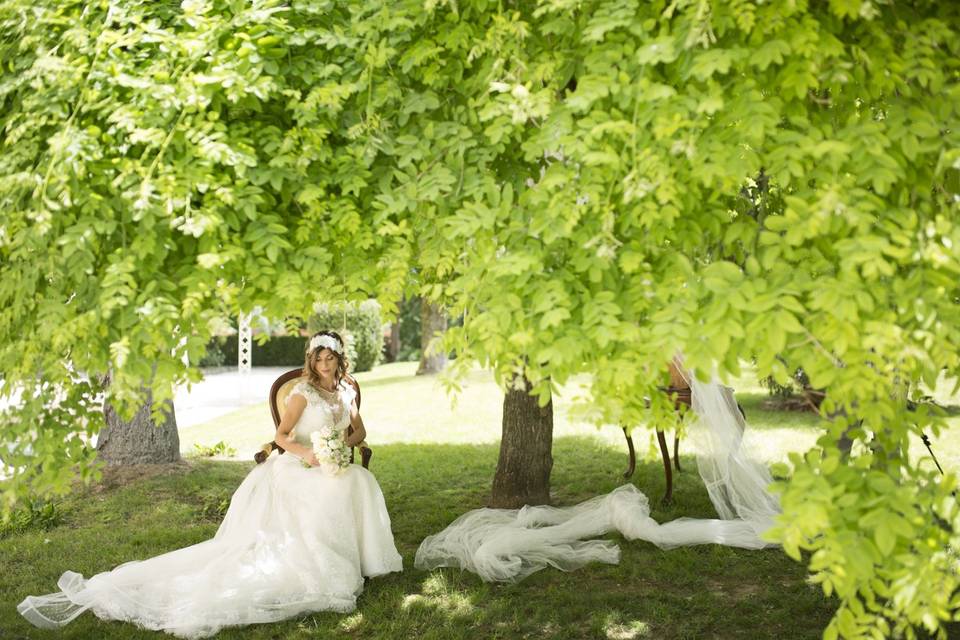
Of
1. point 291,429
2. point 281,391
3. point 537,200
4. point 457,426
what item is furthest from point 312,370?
point 457,426

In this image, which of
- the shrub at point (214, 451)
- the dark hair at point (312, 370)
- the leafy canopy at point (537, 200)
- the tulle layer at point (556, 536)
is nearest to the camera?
the leafy canopy at point (537, 200)

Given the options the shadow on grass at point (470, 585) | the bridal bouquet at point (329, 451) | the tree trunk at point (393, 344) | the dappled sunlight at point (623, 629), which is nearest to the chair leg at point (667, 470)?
the shadow on grass at point (470, 585)

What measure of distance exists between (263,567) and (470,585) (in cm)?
126

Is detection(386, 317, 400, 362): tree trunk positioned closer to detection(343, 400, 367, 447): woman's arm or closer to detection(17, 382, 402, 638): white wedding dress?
detection(343, 400, 367, 447): woman's arm

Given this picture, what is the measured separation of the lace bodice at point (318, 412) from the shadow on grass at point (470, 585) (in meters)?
0.53

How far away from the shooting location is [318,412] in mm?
5625

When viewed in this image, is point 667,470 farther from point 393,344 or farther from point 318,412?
point 393,344

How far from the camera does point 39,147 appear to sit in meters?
3.13

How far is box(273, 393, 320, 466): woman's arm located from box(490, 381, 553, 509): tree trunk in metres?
2.02

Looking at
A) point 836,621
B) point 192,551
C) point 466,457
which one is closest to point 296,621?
point 192,551

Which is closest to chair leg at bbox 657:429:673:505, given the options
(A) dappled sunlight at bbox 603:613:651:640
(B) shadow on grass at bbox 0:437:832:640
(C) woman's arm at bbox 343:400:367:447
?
(B) shadow on grass at bbox 0:437:832:640

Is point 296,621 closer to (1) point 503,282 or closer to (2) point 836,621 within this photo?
(1) point 503,282

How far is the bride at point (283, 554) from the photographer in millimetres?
4812

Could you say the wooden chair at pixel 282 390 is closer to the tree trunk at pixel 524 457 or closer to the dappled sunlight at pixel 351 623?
the dappled sunlight at pixel 351 623
